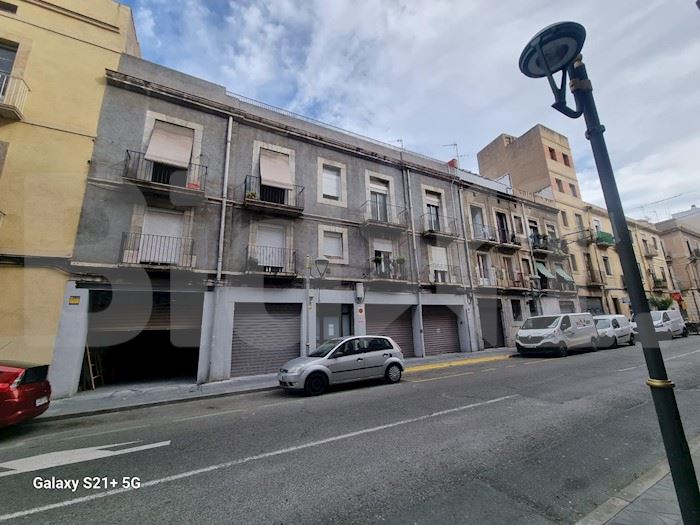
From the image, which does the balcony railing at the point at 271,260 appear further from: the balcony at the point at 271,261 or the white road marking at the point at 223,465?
the white road marking at the point at 223,465

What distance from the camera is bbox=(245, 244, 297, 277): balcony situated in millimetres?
12419

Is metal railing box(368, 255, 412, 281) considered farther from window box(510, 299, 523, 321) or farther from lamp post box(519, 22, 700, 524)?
lamp post box(519, 22, 700, 524)

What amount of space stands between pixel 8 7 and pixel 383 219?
1696cm

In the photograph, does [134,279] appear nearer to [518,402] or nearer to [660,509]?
[518,402]

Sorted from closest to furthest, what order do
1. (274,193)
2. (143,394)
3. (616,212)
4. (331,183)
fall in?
(616,212)
(143,394)
(274,193)
(331,183)

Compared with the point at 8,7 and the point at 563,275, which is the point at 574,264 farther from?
the point at 8,7

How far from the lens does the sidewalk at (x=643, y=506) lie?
262 centimetres

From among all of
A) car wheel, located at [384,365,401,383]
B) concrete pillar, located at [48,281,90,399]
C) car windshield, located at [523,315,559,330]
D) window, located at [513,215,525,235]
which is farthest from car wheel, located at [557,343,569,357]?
concrete pillar, located at [48,281,90,399]

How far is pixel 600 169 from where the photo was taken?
2.54m

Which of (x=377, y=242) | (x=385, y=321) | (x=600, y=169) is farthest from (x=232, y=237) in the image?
(x=600, y=169)

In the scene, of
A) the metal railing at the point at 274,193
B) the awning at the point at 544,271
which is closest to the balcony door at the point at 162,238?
the metal railing at the point at 274,193

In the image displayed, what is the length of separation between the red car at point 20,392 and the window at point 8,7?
1350 centimetres

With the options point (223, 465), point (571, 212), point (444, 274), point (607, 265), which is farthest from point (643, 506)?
point (607, 265)

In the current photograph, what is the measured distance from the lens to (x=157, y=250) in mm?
11047
